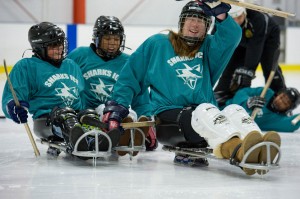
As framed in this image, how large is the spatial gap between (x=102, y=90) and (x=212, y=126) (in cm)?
110

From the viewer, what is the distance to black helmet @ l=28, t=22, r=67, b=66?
365cm

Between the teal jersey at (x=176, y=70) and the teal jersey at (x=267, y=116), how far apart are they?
1.62 metres

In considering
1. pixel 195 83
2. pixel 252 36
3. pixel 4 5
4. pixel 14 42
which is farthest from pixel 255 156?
pixel 4 5

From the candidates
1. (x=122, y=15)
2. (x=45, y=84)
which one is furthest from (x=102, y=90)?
(x=122, y=15)

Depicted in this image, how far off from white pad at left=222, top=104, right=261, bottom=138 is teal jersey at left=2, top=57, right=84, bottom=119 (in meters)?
0.98

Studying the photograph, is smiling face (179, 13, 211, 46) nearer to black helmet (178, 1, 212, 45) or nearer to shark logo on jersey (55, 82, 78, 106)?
black helmet (178, 1, 212, 45)

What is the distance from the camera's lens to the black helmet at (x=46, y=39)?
3.65m

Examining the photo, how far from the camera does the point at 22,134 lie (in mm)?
4492

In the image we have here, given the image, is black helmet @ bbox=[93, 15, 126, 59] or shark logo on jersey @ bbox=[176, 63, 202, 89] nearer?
shark logo on jersey @ bbox=[176, 63, 202, 89]

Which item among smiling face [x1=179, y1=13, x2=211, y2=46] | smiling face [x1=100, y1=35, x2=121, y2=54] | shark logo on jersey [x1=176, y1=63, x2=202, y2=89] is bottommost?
shark logo on jersey [x1=176, y1=63, x2=202, y2=89]

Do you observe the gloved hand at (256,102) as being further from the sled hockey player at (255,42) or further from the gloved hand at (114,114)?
the gloved hand at (114,114)

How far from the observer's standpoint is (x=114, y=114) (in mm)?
3258

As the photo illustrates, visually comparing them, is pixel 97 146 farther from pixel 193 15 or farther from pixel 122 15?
pixel 122 15

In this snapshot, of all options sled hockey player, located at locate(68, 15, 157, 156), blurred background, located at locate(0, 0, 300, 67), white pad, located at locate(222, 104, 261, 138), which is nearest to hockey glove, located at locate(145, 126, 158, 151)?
sled hockey player, located at locate(68, 15, 157, 156)
